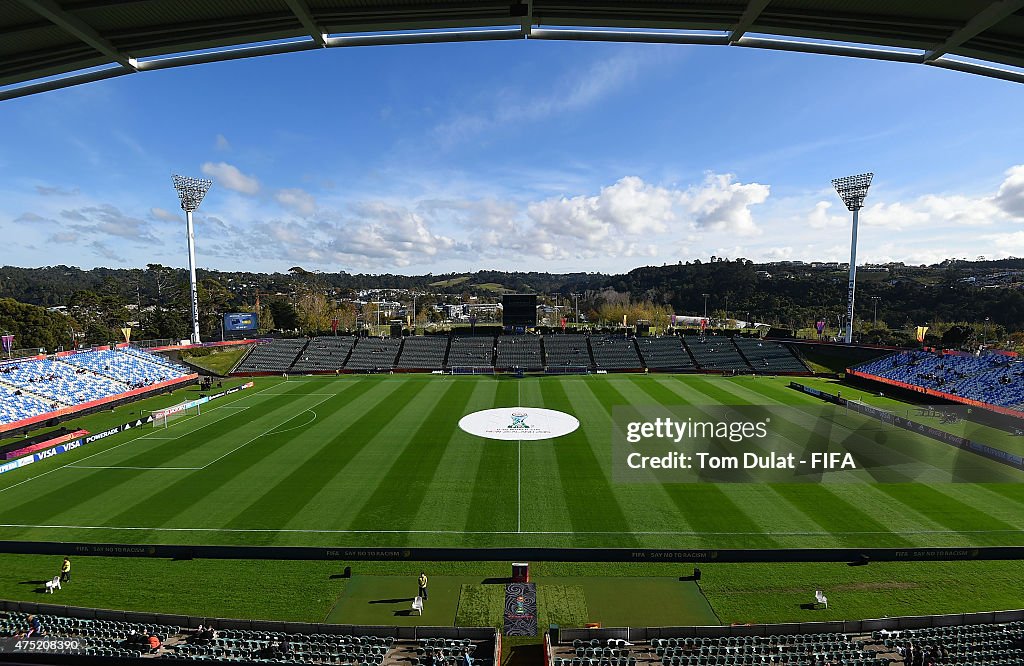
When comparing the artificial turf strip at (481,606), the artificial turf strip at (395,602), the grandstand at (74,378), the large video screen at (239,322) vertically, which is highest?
the large video screen at (239,322)

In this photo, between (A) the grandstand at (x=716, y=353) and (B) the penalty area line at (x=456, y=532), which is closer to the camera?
(B) the penalty area line at (x=456, y=532)

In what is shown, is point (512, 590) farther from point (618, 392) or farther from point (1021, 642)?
point (618, 392)

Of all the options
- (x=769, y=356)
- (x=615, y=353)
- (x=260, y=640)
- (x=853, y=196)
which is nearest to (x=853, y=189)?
(x=853, y=196)

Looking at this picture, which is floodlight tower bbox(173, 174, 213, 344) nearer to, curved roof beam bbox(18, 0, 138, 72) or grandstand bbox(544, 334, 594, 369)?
grandstand bbox(544, 334, 594, 369)

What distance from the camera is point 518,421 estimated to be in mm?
41906

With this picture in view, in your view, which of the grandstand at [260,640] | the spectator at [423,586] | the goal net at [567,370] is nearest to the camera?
the grandstand at [260,640]

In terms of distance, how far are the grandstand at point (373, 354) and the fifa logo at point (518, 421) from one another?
3528cm

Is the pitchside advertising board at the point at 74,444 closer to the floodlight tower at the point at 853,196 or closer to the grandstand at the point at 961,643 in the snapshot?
the grandstand at the point at 961,643

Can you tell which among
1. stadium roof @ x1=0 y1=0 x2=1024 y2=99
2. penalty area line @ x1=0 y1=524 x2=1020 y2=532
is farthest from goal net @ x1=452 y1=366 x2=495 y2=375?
stadium roof @ x1=0 y1=0 x2=1024 y2=99

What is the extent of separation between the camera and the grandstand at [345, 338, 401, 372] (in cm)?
7297

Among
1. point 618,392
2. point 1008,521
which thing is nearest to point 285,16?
point 1008,521

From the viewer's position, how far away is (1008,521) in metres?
23.0

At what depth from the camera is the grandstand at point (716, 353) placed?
69688 mm

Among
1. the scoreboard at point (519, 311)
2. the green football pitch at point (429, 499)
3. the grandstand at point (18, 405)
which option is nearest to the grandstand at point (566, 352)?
the scoreboard at point (519, 311)
